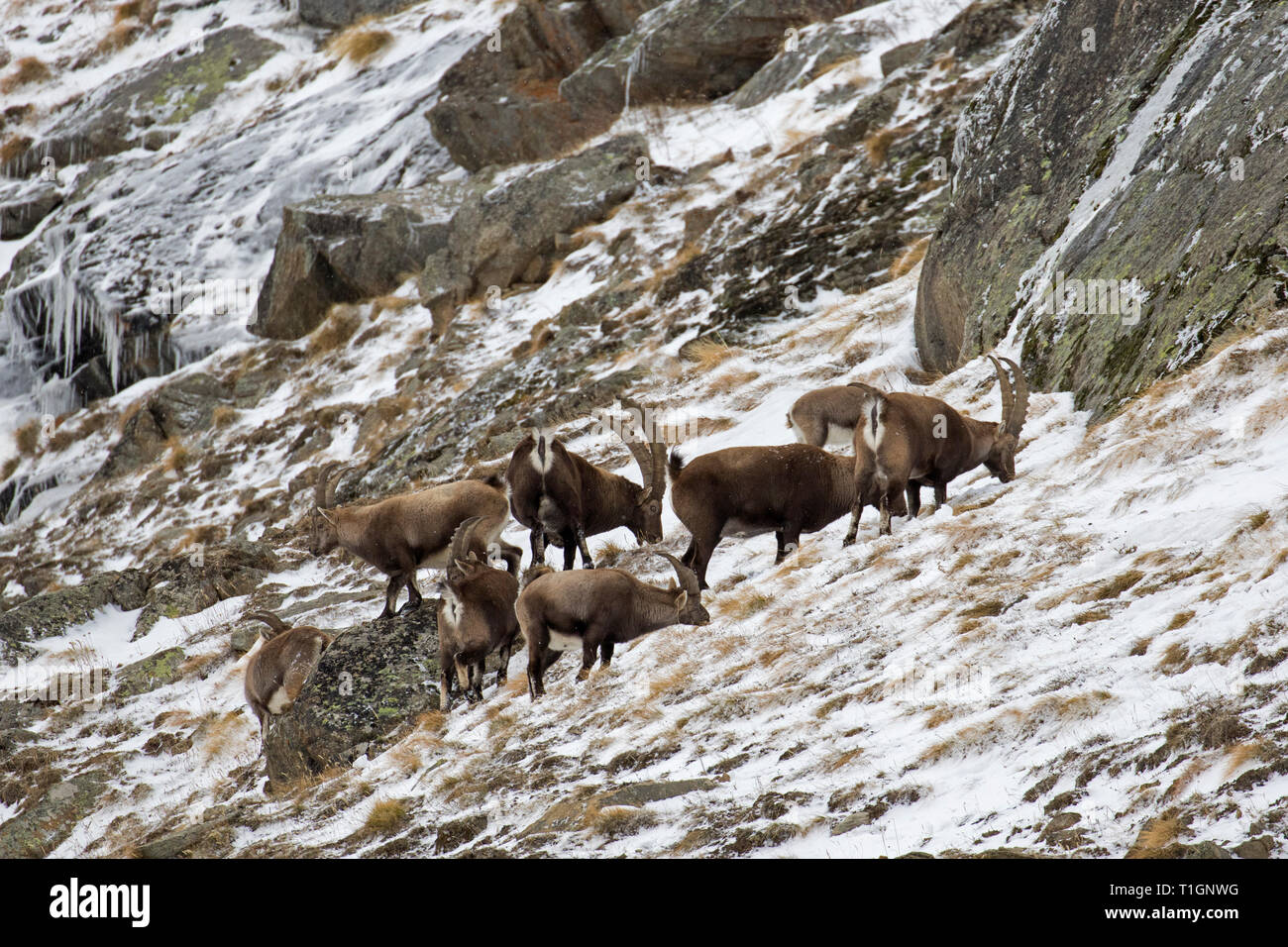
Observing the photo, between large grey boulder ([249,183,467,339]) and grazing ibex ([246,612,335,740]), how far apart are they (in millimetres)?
18167

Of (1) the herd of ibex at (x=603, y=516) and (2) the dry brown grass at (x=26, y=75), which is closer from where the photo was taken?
(1) the herd of ibex at (x=603, y=516)

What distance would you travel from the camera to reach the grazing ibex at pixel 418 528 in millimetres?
11219

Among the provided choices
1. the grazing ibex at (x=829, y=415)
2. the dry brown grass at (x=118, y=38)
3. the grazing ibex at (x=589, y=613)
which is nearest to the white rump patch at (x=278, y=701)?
the grazing ibex at (x=589, y=613)

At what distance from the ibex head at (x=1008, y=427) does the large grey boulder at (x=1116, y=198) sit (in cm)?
61

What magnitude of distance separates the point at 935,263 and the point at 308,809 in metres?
9.80

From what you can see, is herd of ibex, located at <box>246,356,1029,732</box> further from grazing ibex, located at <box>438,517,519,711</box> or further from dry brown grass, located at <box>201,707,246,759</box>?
dry brown grass, located at <box>201,707,246,759</box>

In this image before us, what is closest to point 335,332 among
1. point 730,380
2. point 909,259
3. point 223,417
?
point 223,417

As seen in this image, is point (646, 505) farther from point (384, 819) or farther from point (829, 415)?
point (384, 819)

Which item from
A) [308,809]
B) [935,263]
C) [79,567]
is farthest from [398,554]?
[79,567]

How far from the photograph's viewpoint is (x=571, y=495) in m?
11.3

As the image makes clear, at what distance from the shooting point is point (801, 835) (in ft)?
17.6

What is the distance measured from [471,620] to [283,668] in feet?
7.30

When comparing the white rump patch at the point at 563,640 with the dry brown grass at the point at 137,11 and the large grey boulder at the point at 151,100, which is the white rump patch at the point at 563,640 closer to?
the large grey boulder at the point at 151,100

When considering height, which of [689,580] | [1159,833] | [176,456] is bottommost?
[176,456]
